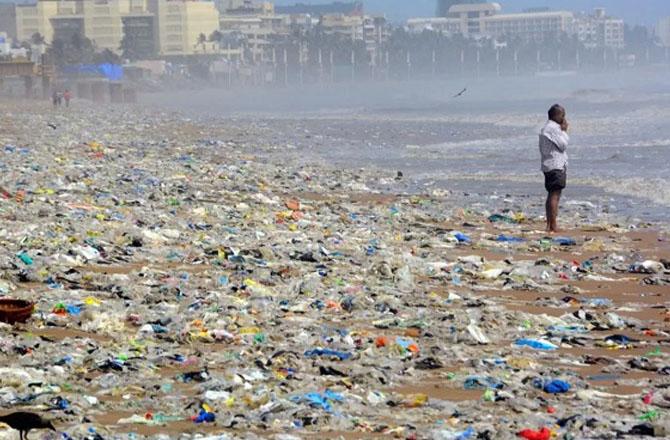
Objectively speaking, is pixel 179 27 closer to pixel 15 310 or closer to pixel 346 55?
pixel 346 55

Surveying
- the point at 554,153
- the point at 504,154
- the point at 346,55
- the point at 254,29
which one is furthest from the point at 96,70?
the point at 554,153

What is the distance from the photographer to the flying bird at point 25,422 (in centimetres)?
545

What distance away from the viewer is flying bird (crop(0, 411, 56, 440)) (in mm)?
5449

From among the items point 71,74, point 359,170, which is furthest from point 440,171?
point 71,74

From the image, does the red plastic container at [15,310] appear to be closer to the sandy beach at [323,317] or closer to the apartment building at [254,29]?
the sandy beach at [323,317]

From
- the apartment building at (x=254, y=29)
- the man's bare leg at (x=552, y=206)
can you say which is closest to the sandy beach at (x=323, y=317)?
the man's bare leg at (x=552, y=206)

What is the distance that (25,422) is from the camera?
5480 millimetres

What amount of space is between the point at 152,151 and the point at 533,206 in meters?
11.7

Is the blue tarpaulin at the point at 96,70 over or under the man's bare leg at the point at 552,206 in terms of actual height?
under

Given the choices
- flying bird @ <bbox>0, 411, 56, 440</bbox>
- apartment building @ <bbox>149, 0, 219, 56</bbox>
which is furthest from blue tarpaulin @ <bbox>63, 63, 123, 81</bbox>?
flying bird @ <bbox>0, 411, 56, 440</bbox>

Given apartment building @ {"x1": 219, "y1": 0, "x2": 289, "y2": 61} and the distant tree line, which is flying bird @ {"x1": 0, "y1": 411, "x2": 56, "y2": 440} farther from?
apartment building @ {"x1": 219, "y1": 0, "x2": 289, "y2": 61}

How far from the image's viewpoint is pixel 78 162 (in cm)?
2156

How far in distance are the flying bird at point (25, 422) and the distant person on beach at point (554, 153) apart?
8809 mm

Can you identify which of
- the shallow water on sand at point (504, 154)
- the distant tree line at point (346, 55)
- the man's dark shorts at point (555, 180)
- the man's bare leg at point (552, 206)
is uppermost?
the man's dark shorts at point (555, 180)
